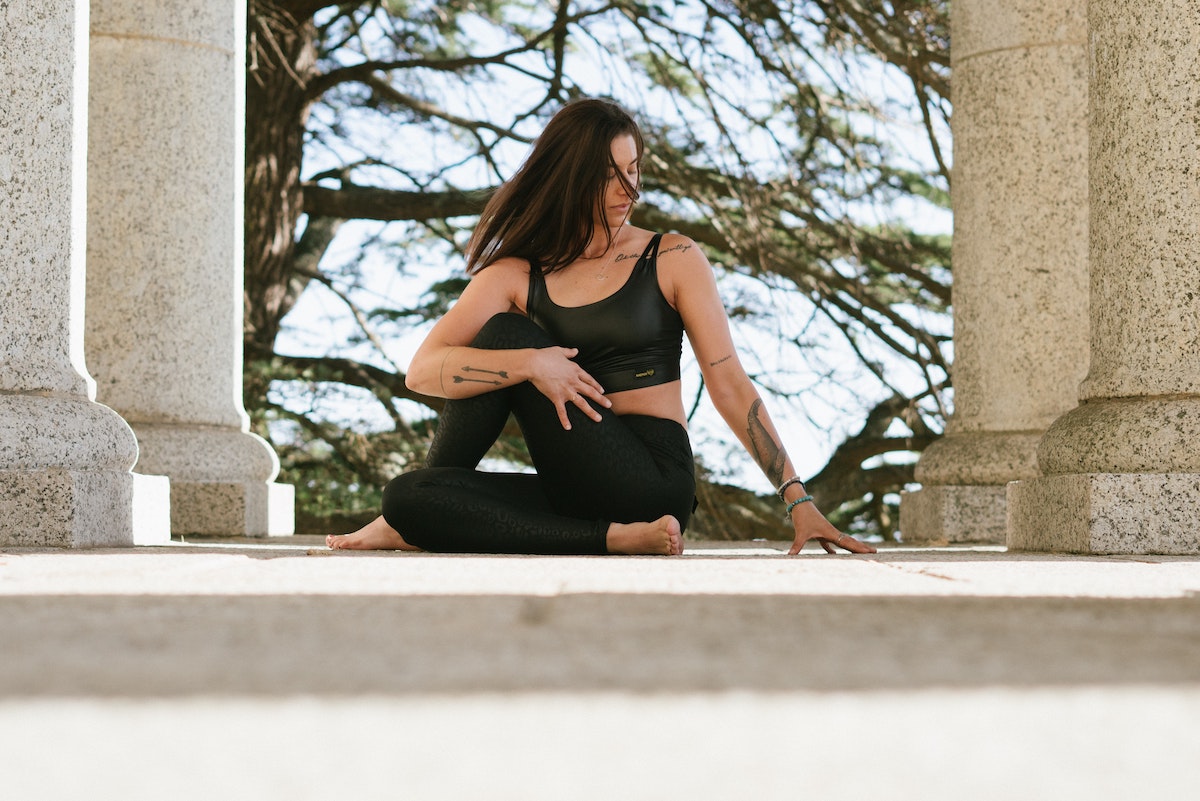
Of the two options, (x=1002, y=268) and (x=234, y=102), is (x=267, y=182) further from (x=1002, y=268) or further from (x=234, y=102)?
(x=1002, y=268)

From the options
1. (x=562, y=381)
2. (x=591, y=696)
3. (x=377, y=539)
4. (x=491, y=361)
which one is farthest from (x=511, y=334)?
(x=591, y=696)

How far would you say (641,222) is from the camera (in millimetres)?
18609

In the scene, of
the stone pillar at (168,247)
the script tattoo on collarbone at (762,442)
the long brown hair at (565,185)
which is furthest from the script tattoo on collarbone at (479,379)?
the stone pillar at (168,247)

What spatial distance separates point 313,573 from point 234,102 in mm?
7163

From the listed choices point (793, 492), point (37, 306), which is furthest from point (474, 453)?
point (37, 306)

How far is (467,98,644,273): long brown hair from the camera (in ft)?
24.0

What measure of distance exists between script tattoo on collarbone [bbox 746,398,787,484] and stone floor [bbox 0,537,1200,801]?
3164 mm

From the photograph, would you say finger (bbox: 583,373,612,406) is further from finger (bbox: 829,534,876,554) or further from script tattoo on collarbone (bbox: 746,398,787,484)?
finger (bbox: 829,534,876,554)

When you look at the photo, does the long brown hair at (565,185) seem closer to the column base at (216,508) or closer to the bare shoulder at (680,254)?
the bare shoulder at (680,254)

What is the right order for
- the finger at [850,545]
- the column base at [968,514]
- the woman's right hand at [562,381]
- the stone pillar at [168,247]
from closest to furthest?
the woman's right hand at [562,381]
the finger at [850,545]
the stone pillar at [168,247]
the column base at [968,514]

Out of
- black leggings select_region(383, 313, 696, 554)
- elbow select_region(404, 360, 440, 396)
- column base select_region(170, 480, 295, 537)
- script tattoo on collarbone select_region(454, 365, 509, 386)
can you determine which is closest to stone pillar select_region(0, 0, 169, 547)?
black leggings select_region(383, 313, 696, 554)

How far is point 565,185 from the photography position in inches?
289

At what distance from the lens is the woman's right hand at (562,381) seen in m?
6.57

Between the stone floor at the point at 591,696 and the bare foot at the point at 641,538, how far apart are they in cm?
267
